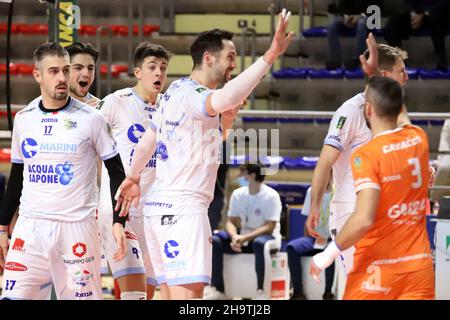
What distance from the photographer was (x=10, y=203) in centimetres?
625

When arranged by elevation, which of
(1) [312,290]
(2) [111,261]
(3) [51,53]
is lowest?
(1) [312,290]

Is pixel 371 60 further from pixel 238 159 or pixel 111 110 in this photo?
pixel 238 159

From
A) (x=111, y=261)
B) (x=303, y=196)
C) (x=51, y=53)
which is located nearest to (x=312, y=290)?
(x=303, y=196)

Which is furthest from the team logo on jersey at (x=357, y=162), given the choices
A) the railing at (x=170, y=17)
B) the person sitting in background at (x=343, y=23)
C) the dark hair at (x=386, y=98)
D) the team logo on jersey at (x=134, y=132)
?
the railing at (x=170, y=17)

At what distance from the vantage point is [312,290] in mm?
10484

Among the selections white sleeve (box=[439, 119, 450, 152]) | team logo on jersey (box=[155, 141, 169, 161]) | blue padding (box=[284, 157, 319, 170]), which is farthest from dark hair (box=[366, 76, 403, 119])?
blue padding (box=[284, 157, 319, 170])

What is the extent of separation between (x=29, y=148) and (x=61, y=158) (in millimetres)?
235

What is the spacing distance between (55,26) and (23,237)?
124 inches

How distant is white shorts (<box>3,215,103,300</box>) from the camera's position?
5973mm

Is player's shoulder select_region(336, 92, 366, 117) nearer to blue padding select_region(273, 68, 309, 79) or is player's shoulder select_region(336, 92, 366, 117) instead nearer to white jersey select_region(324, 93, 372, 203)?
white jersey select_region(324, 93, 372, 203)

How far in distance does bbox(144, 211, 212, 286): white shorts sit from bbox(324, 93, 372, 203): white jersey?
0.96 metres

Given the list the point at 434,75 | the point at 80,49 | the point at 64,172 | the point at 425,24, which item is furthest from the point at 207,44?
the point at 425,24

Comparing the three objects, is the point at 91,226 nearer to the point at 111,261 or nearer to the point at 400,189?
the point at 111,261
